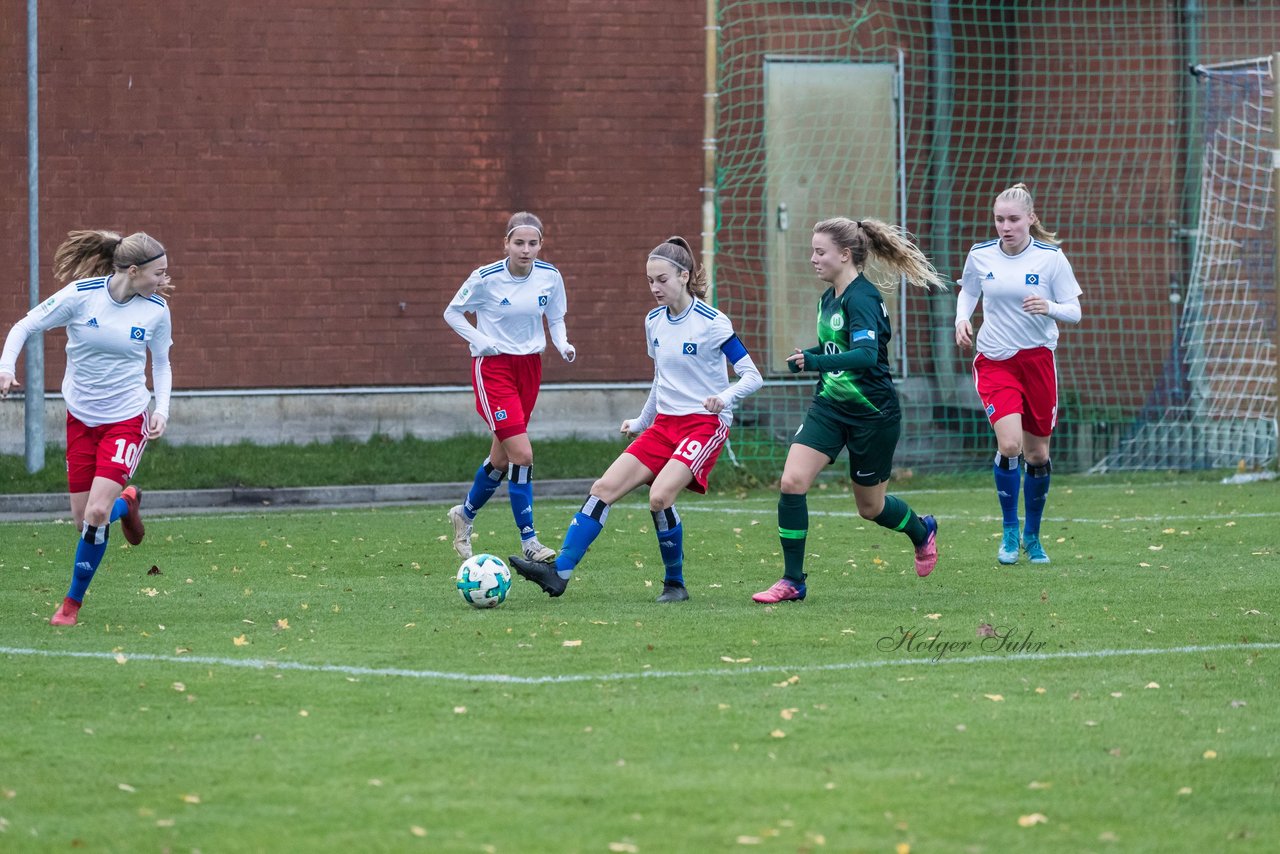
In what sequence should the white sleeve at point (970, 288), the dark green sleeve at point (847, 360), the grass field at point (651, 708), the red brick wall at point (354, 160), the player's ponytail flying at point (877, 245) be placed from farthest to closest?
the red brick wall at point (354, 160), the white sleeve at point (970, 288), the player's ponytail flying at point (877, 245), the dark green sleeve at point (847, 360), the grass field at point (651, 708)

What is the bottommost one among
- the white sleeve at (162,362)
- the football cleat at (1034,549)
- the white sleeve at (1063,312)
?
the football cleat at (1034,549)

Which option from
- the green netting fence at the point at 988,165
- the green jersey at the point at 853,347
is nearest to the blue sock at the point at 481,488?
the green jersey at the point at 853,347

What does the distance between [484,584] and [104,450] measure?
1926 mm

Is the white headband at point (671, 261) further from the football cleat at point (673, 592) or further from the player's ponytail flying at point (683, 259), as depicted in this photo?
the football cleat at point (673, 592)

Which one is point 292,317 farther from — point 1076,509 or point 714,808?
point 714,808

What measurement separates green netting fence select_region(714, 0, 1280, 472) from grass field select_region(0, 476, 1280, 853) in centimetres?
793

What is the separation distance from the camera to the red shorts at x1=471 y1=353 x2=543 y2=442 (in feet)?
36.0

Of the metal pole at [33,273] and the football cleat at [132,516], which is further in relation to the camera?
the metal pole at [33,273]

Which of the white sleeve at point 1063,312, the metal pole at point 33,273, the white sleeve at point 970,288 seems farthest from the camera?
the metal pole at point 33,273

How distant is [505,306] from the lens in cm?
1119

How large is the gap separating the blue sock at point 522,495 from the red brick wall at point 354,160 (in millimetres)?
7945

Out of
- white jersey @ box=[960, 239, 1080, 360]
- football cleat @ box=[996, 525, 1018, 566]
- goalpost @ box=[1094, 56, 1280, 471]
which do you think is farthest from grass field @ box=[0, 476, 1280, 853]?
goalpost @ box=[1094, 56, 1280, 471]

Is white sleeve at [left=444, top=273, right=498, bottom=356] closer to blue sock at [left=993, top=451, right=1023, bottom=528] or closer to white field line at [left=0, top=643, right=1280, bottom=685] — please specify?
blue sock at [left=993, top=451, right=1023, bottom=528]

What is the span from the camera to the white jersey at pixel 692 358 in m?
9.38
